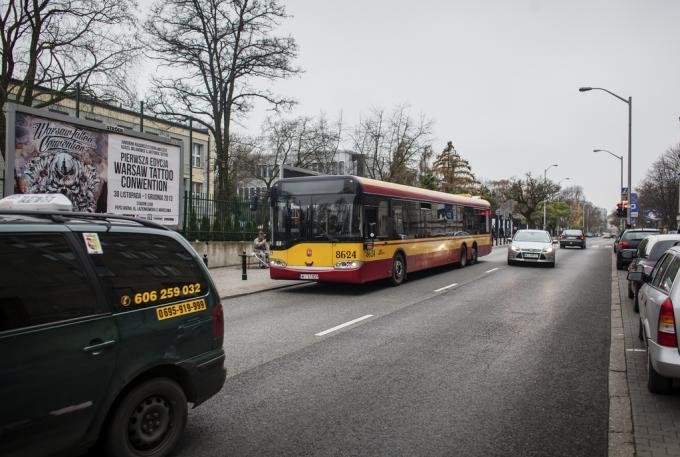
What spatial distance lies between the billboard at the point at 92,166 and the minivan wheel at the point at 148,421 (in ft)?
26.2

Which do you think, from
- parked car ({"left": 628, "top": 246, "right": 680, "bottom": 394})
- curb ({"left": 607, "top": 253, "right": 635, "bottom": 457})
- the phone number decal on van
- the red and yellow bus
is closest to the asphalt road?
curb ({"left": 607, "top": 253, "right": 635, "bottom": 457})

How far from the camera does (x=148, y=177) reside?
1313cm

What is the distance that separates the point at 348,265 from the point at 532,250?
1119cm

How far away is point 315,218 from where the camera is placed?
508 inches

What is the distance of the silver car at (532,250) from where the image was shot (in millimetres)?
20922

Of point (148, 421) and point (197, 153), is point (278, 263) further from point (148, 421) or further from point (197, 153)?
point (197, 153)

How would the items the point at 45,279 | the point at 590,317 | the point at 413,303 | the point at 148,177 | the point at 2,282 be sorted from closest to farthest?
the point at 2,282, the point at 45,279, the point at 590,317, the point at 413,303, the point at 148,177

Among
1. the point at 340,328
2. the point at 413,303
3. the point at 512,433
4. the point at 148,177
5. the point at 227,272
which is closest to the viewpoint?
the point at 512,433

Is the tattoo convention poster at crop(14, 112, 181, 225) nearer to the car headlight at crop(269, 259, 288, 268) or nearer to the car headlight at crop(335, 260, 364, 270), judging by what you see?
the car headlight at crop(269, 259, 288, 268)

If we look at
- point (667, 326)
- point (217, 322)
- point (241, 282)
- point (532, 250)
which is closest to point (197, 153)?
point (532, 250)

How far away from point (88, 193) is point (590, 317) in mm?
10564

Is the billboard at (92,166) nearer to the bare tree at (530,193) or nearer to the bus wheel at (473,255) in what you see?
the bus wheel at (473,255)

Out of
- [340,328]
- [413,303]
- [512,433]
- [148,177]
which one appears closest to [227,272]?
[148,177]

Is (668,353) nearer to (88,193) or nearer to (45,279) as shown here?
(45,279)
